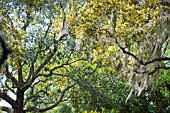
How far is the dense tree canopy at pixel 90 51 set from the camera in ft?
12.9

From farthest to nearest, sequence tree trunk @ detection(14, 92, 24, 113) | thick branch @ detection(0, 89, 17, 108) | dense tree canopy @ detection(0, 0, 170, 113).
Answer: tree trunk @ detection(14, 92, 24, 113) < thick branch @ detection(0, 89, 17, 108) < dense tree canopy @ detection(0, 0, 170, 113)

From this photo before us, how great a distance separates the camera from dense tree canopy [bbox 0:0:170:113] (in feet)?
12.9

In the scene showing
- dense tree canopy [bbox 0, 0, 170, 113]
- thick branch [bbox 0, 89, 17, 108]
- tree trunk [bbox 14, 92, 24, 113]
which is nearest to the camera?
dense tree canopy [bbox 0, 0, 170, 113]

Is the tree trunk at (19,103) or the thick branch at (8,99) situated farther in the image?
the tree trunk at (19,103)

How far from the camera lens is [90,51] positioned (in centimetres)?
515

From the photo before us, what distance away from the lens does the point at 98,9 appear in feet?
13.4

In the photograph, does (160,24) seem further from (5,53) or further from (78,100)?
(78,100)

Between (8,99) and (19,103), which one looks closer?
(8,99)

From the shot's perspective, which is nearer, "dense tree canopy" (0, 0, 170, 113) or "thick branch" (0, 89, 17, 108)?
"dense tree canopy" (0, 0, 170, 113)

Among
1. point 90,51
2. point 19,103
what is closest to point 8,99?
point 19,103

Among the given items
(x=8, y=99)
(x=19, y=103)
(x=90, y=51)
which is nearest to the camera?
(x=90, y=51)

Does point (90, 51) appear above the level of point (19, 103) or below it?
above

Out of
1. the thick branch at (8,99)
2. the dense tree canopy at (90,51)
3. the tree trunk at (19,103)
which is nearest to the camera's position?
the dense tree canopy at (90,51)

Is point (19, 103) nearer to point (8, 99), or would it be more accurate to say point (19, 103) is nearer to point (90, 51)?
point (8, 99)
